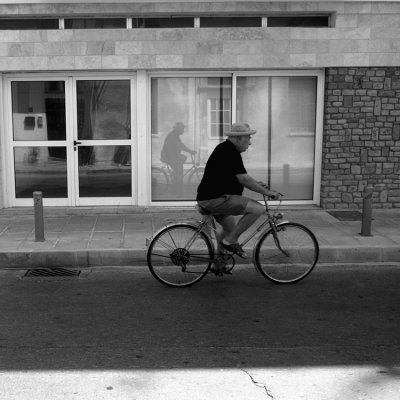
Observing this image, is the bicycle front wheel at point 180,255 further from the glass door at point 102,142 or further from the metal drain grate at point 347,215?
the glass door at point 102,142

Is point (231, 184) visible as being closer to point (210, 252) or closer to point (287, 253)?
point (210, 252)

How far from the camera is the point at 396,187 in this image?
10.4 meters

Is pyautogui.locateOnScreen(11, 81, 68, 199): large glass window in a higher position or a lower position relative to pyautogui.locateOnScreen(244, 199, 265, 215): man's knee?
higher

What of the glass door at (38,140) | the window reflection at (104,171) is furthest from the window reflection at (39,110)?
the window reflection at (104,171)

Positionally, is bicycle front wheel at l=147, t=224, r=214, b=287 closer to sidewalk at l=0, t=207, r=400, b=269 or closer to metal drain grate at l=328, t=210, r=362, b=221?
sidewalk at l=0, t=207, r=400, b=269

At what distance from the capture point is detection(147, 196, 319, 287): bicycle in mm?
6457

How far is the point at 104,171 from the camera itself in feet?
34.0

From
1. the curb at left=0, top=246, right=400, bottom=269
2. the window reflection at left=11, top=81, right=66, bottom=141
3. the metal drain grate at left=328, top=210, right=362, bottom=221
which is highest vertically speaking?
the window reflection at left=11, top=81, right=66, bottom=141

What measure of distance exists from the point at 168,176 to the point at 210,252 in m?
4.16

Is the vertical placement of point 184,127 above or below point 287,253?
above

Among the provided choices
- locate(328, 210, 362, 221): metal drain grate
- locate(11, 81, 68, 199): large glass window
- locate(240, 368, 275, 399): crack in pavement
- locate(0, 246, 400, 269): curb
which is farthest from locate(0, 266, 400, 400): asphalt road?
locate(11, 81, 68, 199): large glass window

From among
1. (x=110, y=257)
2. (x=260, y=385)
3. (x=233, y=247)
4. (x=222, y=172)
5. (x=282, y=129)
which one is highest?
(x=282, y=129)

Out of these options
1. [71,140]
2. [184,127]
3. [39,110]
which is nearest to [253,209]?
[184,127]

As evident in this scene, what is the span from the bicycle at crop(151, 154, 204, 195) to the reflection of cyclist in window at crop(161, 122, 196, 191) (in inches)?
3.0
